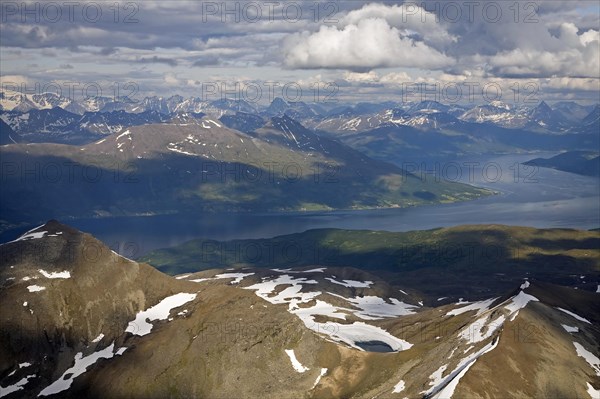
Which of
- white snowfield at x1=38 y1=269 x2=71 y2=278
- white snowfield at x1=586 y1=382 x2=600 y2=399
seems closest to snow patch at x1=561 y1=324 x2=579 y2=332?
white snowfield at x1=586 y1=382 x2=600 y2=399

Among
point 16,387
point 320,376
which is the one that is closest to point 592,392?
point 320,376

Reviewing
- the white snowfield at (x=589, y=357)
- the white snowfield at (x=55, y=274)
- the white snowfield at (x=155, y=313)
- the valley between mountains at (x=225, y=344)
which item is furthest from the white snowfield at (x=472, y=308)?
the white snowfield at (x=55, y=274)

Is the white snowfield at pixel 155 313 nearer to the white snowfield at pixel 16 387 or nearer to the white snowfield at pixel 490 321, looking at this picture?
the white snowfield at pixel 16 387

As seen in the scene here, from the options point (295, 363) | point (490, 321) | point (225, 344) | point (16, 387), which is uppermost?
point (490, 321)

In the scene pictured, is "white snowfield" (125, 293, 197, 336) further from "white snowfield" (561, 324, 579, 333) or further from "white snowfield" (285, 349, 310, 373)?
"white snowfield" (561, 324, 579, 333)

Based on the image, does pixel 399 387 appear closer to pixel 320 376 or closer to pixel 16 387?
pixel 320 376

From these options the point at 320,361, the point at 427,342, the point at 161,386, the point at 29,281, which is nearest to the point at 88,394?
the point at 161,386

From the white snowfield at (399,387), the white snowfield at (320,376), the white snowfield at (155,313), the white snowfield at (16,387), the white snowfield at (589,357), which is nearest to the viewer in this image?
the white snowfield at (399,387)
